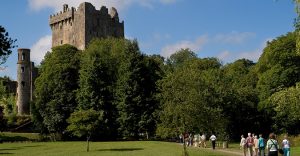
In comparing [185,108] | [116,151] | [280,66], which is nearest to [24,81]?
[280,66]

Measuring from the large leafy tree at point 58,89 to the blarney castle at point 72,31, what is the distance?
1882 centimetres

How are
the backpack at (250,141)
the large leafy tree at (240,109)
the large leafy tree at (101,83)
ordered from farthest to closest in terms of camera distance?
1. the large leafy tree at (101,83)
2. the large leafy tree at (240,109)
3. the backpack at (250,141)

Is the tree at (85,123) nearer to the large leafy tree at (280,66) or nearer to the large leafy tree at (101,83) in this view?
the large leafy tree at (101,83)

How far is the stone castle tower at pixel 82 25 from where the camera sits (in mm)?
92250

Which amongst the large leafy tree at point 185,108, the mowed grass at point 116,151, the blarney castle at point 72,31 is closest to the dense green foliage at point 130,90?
the large leafy tree at point 185,108

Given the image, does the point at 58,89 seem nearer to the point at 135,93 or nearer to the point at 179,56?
the point at 135,93

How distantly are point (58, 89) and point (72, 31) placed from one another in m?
32.5

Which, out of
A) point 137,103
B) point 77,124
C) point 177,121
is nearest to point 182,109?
point 177,121

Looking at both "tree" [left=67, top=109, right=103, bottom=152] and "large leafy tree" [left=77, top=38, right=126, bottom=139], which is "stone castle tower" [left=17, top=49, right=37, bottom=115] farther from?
"tree" [left=67, top=109, right=103, bottom=152]

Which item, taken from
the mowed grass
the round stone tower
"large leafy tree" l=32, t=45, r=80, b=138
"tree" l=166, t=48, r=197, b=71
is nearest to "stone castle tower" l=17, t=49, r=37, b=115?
the round stone tower

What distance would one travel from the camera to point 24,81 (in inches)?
3533

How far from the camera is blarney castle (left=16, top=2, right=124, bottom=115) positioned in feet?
294

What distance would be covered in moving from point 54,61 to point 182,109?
1402 inches

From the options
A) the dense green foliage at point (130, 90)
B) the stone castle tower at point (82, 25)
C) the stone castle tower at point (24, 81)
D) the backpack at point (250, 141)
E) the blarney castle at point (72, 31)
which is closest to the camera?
the backpack at point (250, 141)
